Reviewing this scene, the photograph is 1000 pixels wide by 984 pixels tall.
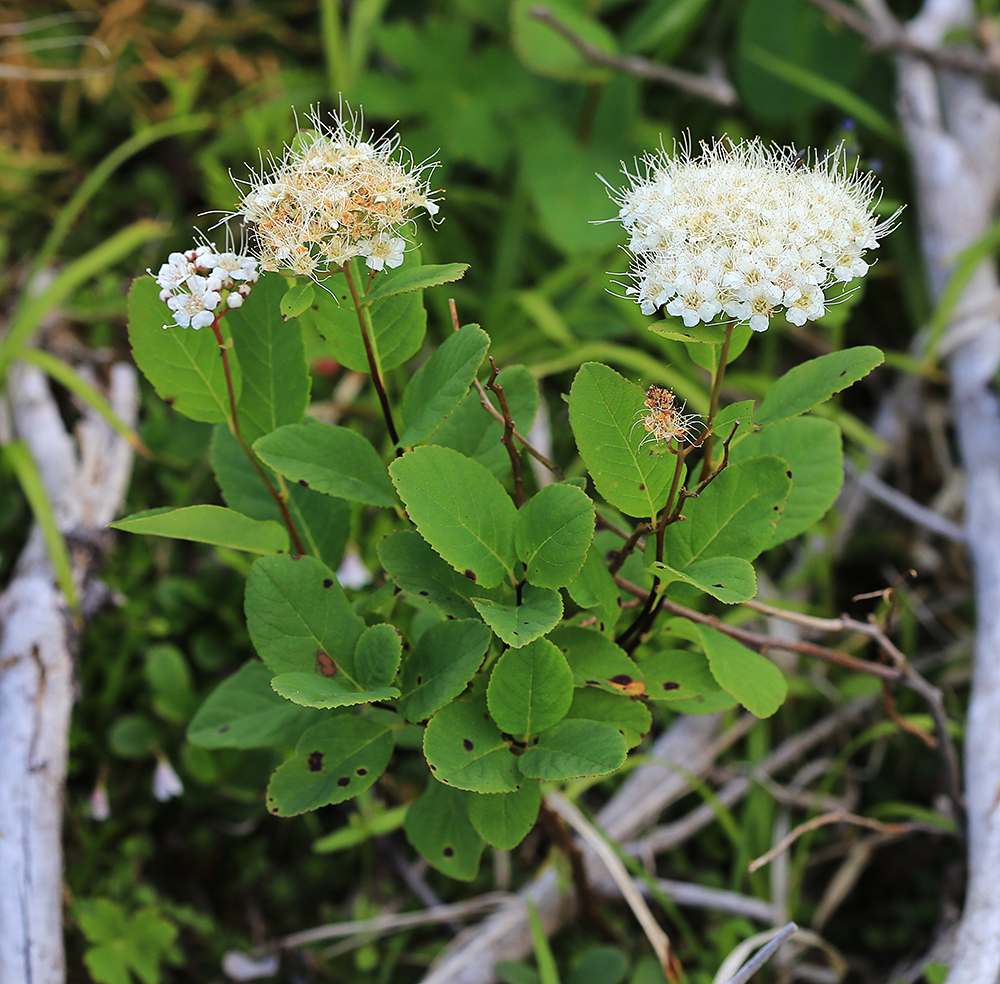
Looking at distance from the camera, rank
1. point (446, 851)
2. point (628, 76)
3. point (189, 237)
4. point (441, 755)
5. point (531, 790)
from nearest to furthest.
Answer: point (441, 755)
point (531, 790)
point (446, 851)
point (628, 76)
point (189, 237)

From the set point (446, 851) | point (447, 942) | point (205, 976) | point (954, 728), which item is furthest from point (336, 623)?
point (954, 728)

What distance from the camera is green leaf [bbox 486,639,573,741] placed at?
102 centimetres

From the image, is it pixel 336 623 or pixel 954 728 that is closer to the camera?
pixel 336 623

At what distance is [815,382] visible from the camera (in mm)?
1062

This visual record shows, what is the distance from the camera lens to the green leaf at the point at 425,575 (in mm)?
1102

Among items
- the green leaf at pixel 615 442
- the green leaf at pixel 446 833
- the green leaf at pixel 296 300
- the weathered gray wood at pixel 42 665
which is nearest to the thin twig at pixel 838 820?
the green leaf at pixel 446 833

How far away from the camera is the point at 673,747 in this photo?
76.7 inches

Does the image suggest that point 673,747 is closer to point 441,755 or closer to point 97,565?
point 441,755

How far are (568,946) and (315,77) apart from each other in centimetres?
263

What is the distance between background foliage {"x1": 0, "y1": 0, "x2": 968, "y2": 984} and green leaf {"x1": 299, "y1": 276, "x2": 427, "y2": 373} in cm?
2

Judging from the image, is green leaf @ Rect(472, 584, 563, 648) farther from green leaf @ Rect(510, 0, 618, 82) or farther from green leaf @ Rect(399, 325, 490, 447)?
green leaf @ Rect(510, 0, 618, 82)

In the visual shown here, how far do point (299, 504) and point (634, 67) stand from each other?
A: 1.73 m

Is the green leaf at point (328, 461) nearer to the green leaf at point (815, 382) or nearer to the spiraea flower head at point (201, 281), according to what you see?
the spiraea flower head at point (201, 281)

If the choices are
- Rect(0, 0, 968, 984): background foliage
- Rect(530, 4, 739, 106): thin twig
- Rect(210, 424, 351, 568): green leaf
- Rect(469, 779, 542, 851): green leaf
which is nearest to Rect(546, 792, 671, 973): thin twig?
Rect(0, 0, 968, 984): background foliage
